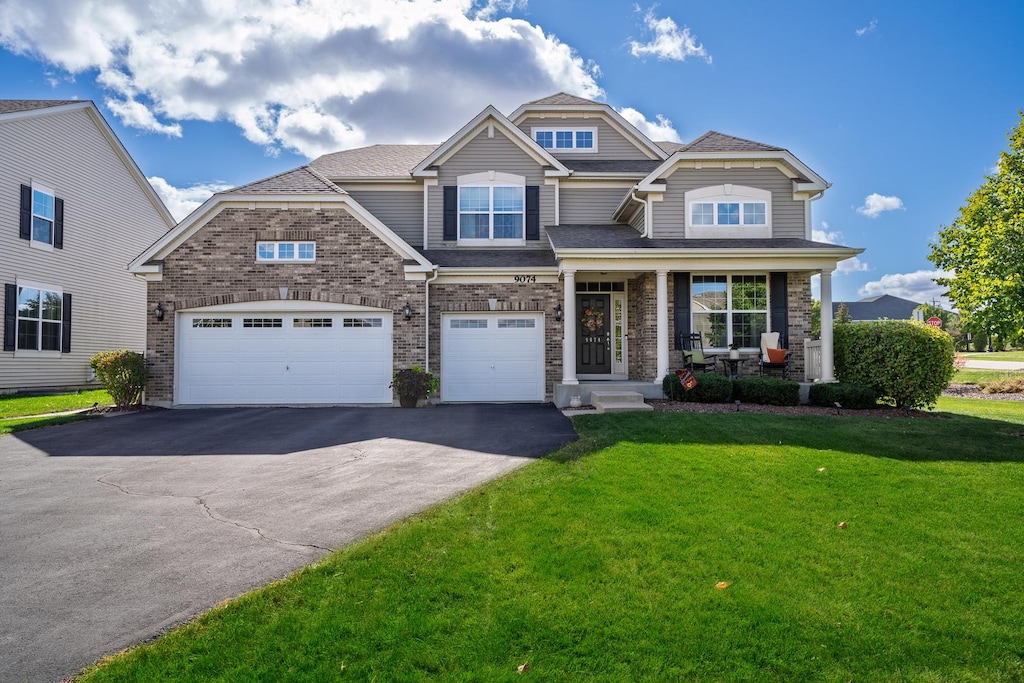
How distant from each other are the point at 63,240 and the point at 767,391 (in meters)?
19.9

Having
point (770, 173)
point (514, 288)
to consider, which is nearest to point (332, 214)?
point (514, 288)

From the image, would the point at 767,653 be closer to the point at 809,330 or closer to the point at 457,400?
the point at 457,400

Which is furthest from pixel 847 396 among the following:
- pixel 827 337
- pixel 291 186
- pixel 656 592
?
pixel 291 186

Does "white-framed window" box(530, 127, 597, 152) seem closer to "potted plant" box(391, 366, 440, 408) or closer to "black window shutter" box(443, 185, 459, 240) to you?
"black window shutter" box(443, 185, 459, 240)

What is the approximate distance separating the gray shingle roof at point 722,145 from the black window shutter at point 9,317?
18.0 meters

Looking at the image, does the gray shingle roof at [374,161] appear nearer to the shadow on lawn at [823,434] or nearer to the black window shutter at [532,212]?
the black window shutter at [532,212]

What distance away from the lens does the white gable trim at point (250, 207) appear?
13172mm

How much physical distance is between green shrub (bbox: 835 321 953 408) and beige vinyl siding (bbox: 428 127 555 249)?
7975 mm

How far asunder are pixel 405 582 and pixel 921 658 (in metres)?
2.98

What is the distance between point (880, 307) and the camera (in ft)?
245

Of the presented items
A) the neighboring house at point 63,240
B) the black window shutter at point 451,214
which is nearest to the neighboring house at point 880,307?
the black window shutter at point 451,214

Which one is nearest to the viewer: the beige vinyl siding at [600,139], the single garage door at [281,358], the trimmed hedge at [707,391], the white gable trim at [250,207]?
the trimmed hedge at [707,391]

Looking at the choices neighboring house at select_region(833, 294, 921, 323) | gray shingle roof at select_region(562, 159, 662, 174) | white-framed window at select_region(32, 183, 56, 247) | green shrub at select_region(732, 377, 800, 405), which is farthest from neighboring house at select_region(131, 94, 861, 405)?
neighboring house at select_region(833, 294, 921, 323)

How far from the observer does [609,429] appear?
354 inches
